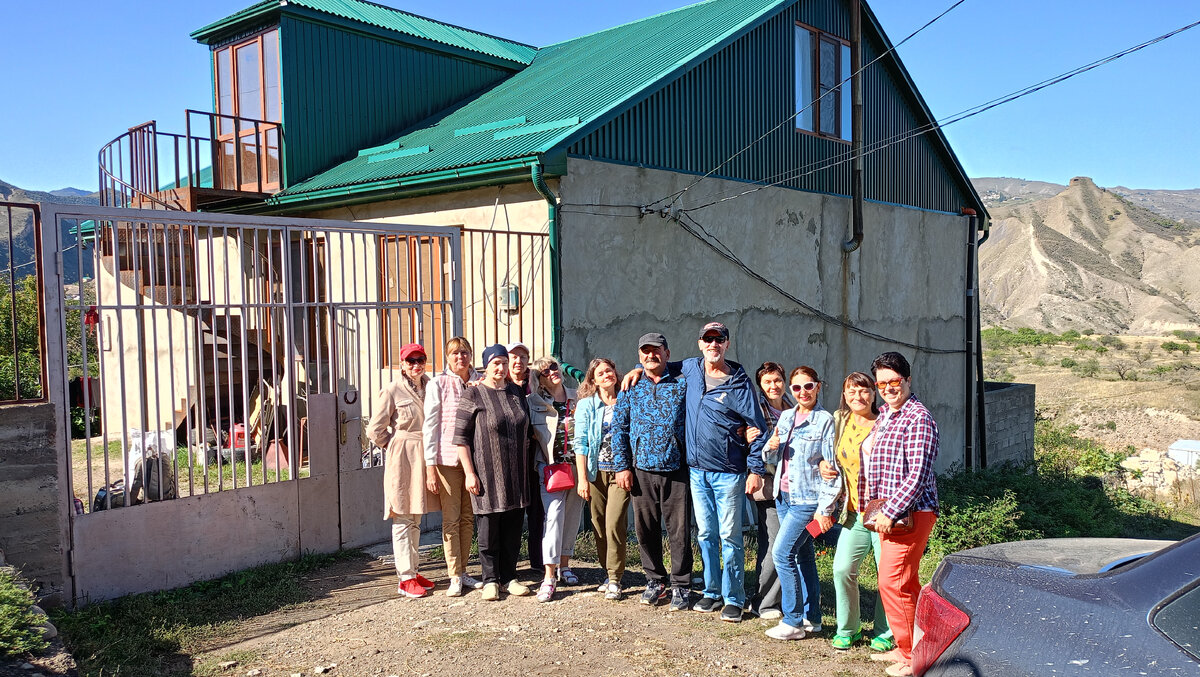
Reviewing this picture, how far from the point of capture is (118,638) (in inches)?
204

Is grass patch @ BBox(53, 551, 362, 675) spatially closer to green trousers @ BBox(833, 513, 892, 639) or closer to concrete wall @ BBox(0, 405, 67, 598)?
concrete wall @ BBox(0, 405, 67, 598)

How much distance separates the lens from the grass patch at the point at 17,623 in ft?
13.2

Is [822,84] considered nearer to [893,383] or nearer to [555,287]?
[555,287]

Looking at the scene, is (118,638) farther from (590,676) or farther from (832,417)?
(832,417)

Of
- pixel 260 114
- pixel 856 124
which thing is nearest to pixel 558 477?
pixel 260 114

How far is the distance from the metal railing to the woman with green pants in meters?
4.31

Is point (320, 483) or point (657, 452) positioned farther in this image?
point (320, 483)

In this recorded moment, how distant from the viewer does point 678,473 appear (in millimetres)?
5688

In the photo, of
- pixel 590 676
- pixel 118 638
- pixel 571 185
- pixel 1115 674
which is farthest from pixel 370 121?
pixel 1115 674

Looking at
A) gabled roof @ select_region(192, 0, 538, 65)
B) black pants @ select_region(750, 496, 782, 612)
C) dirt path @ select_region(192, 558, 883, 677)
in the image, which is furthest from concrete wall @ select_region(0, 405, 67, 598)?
gabled roof @ select_region(192, 0, 538, 65)

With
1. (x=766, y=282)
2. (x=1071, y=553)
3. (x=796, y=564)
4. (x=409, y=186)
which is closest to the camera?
(x=1071, y=553)

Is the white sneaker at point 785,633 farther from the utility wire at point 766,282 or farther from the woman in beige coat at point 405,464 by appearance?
the utility wire at point 766,282

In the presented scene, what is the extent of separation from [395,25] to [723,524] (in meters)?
10.3

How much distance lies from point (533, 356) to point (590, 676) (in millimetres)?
4120
